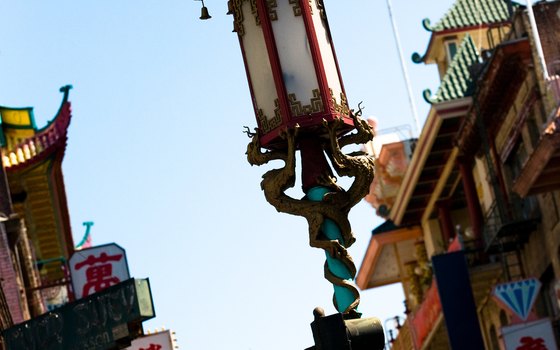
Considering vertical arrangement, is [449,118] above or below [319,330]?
above

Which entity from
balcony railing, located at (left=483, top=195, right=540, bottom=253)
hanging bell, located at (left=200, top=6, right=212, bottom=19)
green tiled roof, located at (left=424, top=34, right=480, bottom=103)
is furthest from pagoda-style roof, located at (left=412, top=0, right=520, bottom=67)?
hanging bell, located at (left=200, top=6, right=212, bottom=19)

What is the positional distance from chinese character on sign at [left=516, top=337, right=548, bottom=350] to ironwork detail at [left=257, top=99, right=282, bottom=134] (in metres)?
34.1

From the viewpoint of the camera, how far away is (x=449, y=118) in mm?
53000

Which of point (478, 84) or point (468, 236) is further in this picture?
point (468, 236)

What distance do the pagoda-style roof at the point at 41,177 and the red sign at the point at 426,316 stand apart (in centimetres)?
1072

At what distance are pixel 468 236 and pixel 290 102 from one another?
1888 inches

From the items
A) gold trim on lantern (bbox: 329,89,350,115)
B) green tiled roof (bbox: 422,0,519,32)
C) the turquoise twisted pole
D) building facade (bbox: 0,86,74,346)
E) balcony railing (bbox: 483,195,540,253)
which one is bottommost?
the turquoise twisted pole

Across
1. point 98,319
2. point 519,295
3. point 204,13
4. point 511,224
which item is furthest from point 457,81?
point 204,13

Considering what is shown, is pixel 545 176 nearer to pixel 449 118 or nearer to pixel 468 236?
pixel 449 118

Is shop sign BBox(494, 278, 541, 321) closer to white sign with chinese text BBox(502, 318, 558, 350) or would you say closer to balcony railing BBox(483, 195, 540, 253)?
white sign with chinese text BBox(502, 318, 558, 350)

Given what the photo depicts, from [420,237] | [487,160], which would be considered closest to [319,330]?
[487,160]

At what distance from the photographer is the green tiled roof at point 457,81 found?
52.5 metres

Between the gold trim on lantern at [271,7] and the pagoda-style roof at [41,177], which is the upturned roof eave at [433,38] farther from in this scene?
the gold trim on lantern at [271,7]

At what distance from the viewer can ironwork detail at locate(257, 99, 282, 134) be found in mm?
9383
